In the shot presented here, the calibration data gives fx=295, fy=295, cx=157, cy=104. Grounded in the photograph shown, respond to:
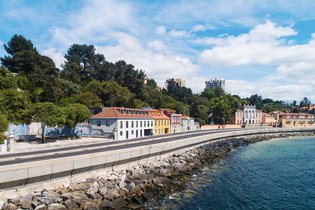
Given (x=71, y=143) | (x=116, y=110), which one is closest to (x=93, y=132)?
(x=116, y=110)

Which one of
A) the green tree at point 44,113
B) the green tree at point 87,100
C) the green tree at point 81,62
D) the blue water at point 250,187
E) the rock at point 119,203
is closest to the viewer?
the rock at point 119,203

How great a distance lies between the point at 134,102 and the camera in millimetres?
90250

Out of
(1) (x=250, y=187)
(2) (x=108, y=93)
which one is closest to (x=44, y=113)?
(1) (x=250, y=187)

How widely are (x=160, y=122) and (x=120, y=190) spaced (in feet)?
164

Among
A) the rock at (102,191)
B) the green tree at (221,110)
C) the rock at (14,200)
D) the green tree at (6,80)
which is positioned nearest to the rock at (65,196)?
the rock at (102,191)

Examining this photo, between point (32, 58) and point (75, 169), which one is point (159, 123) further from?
point (75, 169)

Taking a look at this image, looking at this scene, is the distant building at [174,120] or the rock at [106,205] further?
the distant building at [174,120]

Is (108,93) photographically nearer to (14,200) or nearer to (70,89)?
(70,89)

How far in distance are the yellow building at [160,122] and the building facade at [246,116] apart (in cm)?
5778

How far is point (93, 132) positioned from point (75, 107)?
7781 millimetres

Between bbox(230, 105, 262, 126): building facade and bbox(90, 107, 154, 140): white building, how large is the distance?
7590cm

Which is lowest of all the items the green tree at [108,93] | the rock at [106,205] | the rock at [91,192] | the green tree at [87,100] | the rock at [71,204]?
the rock at [106,205]

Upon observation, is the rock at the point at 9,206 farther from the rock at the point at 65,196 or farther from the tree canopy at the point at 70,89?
the tree canopy at the point at 70,89

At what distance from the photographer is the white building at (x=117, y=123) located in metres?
56.8
